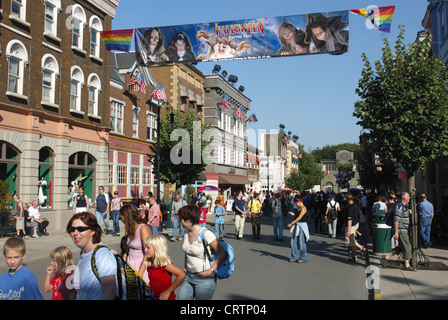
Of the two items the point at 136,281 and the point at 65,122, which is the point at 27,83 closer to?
the point at 65,122

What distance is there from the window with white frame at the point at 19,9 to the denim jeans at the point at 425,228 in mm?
17199

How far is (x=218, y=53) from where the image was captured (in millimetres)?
15656

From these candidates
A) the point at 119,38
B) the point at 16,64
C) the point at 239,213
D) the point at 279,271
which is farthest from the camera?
the point at 16,64

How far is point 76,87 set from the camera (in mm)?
22828

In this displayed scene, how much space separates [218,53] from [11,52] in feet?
29.0

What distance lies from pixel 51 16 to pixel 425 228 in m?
18.0

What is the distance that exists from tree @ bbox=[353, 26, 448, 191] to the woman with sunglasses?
9573mm

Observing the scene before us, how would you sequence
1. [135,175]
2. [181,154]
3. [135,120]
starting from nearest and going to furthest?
[181,154]
[135,175]
[135,120]

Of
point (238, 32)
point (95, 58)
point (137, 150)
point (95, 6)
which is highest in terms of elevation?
point (95, 6)

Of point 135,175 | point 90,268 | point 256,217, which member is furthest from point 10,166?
point 90,268

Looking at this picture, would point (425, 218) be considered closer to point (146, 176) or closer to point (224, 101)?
point (146, 176)

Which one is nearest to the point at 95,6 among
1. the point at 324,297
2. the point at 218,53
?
the point at 218,53

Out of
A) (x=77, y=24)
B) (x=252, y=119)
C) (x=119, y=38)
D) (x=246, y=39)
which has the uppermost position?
(x=252, y=119)
